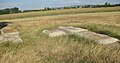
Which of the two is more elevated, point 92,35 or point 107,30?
point 92,35

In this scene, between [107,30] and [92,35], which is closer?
[92,35]

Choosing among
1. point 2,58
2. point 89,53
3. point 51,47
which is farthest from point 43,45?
point 2,58

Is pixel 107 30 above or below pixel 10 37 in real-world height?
below

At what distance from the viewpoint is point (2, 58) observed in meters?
8.34

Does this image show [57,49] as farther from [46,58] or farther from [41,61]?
[41,61]

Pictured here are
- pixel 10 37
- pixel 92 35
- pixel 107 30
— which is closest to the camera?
pixel 92 35

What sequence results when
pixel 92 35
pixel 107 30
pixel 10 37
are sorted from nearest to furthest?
pixel 92 35
pixel 10 37
pixel 107 30

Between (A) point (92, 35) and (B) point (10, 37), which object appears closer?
(A) point (92, 35)

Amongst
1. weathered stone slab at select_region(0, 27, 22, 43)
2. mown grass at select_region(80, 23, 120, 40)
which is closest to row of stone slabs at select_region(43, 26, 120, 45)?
mown grass at select_region(80, 23, 120, 40)

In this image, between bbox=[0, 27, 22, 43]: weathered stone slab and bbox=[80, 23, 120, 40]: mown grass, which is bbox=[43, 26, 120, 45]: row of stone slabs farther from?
bbox=[0, 27, 22, 43]: weathered stone slab

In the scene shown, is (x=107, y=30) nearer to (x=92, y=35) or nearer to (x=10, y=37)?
(x=92, y=35)

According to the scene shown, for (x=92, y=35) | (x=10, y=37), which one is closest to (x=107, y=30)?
(x=92, y=35)

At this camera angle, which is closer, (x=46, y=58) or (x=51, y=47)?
(x=46, y=58)

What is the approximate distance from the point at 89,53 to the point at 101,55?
0.47 metres
